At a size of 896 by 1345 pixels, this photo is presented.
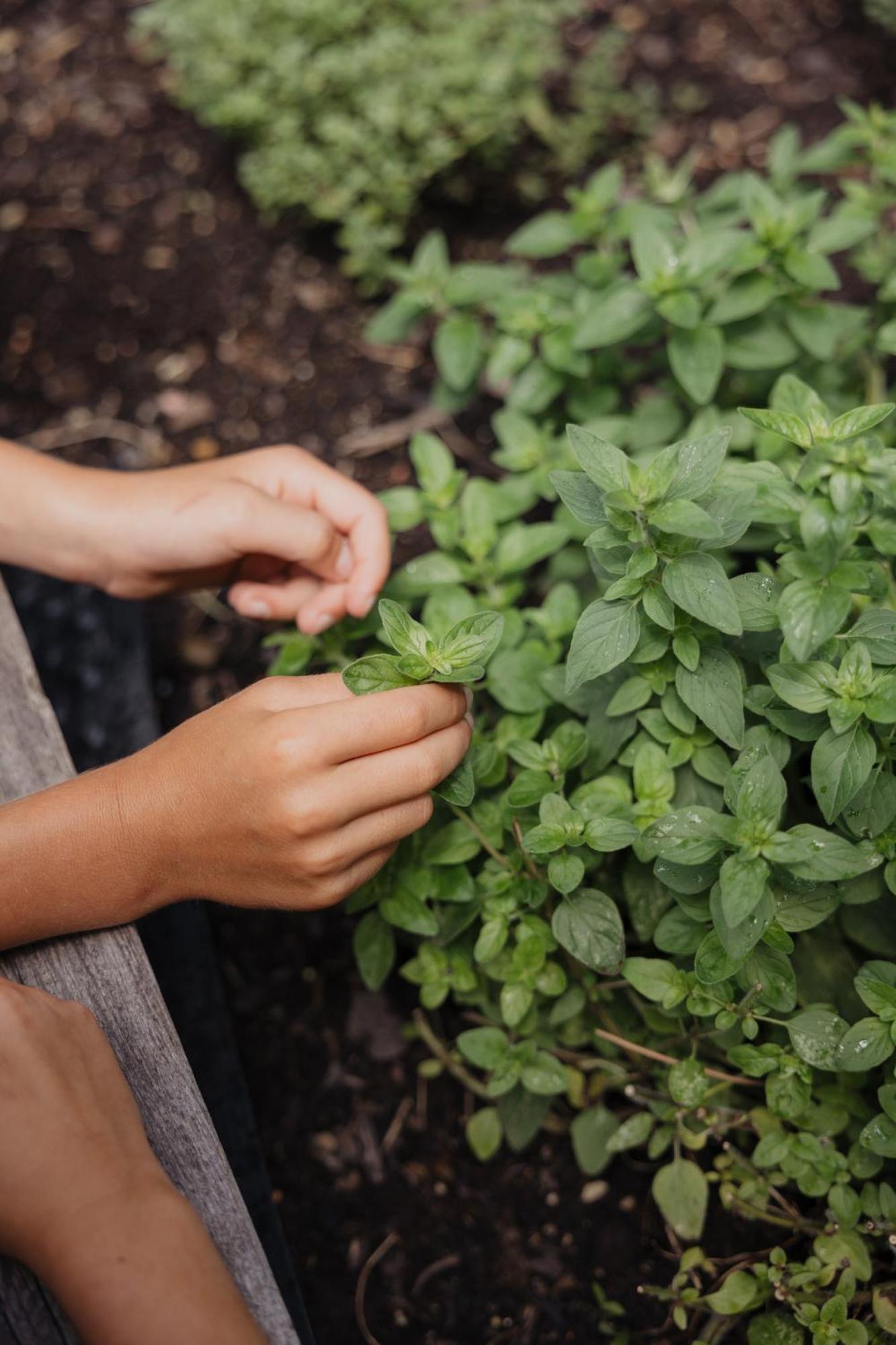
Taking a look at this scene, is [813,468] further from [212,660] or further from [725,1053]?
[212,660]

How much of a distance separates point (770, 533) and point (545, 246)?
0.87m

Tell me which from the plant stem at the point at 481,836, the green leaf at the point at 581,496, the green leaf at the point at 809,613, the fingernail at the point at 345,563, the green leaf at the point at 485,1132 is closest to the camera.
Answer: the green leaf at the point at 809,613

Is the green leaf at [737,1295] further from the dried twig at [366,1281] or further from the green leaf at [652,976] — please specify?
the dried twig at [366,1281]

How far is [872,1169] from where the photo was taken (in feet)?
5.35

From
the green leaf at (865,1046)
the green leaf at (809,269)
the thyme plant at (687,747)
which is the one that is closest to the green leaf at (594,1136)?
the thyme plant at (687,747)

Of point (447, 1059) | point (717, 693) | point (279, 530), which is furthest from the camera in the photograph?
point (447, 1059)

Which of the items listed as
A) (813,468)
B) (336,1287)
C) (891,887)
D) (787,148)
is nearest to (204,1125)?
(336,1287)

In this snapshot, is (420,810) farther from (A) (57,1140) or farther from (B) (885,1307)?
(B) (885,1307)

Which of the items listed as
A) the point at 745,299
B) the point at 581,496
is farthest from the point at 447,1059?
the point at 745,299

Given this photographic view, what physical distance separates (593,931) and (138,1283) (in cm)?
74

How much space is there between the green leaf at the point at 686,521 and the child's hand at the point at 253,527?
55cm

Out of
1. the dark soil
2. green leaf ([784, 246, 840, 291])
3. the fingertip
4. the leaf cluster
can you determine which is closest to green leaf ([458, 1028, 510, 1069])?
the dark soil

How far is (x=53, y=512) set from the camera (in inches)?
73.7

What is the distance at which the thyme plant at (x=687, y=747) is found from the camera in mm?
1446
